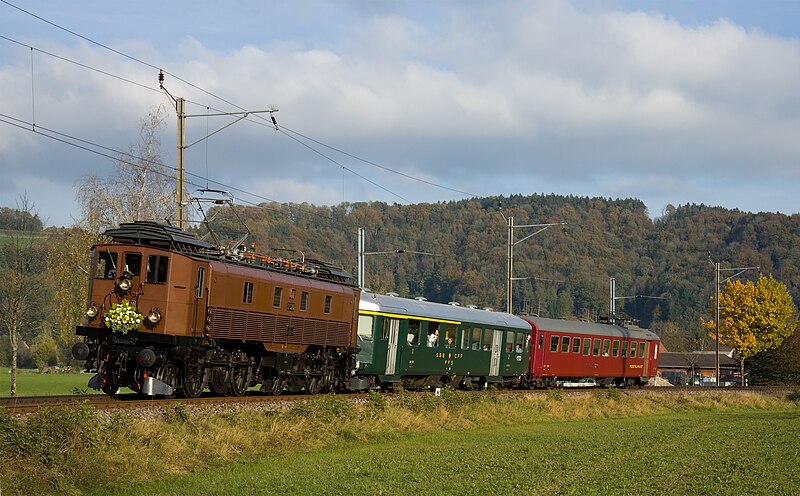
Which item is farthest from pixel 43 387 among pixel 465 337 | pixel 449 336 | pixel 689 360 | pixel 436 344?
pixel 689 360

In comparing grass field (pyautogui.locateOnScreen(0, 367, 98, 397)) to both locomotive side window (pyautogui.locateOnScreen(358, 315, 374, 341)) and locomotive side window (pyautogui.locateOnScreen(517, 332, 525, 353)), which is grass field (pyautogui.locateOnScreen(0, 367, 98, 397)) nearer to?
locomotive side window (pyautogui.locateOnScreen(358, 315, 374, 341))

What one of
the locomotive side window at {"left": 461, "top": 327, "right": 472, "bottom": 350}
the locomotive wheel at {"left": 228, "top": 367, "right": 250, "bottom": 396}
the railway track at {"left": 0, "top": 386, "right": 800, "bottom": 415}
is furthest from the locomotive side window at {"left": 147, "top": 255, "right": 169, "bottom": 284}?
the locomotive side window at {"left": 461, "top": 327, "right": 472, "bottom": 350}

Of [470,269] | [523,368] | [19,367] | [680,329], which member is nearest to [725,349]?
[680,329]

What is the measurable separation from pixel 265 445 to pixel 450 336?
17.6 meters

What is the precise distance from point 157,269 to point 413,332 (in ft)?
44.0

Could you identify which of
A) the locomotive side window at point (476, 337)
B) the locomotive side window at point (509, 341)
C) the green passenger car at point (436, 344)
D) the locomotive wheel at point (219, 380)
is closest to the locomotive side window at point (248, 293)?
the locomotive wheel at point (219, 380)

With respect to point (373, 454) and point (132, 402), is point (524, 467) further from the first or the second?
point (132, 402)

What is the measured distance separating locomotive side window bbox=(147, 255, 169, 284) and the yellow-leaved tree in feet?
204

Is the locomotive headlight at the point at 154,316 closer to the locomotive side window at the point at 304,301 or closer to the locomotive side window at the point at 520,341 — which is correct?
the locomotive side window at the point at 304,301

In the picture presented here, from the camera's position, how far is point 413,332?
1475 inches

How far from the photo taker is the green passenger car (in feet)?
118

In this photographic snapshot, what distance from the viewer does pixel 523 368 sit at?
1864 inches

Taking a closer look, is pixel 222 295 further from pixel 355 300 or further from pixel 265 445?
pixel 355 300

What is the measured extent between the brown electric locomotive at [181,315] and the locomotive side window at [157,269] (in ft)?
0.08
